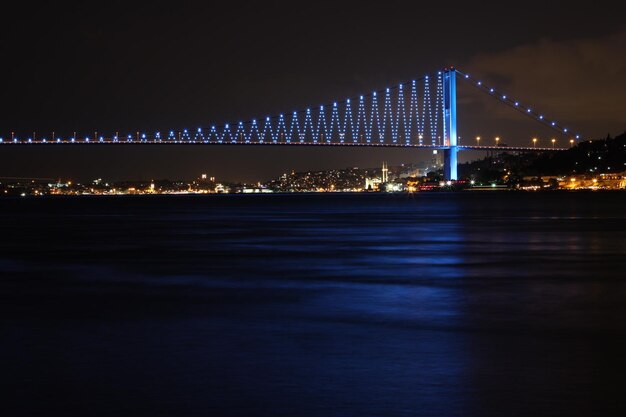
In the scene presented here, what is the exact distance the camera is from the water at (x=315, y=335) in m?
6.27

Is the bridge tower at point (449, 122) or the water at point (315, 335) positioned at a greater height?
the bridge tower at point (449, 122)

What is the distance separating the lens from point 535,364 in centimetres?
727

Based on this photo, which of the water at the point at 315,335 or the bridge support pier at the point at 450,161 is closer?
the water at the point at 315,335

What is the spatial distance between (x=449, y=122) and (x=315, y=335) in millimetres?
78957

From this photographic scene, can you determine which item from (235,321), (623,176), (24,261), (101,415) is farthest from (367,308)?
(623,176)

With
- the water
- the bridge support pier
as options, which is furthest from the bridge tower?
the water

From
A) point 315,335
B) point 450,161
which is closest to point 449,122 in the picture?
point 450,161

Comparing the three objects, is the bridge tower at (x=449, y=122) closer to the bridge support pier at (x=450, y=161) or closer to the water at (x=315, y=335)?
the bridge support pier at (x=450, y=161)

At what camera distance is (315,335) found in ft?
29.1

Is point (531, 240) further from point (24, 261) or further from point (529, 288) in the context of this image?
point (24, 261)

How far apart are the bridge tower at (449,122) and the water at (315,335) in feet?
217

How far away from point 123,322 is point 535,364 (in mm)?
4646

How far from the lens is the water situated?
627cm

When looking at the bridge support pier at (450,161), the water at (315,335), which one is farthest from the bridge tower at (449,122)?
the water at (315,335)
